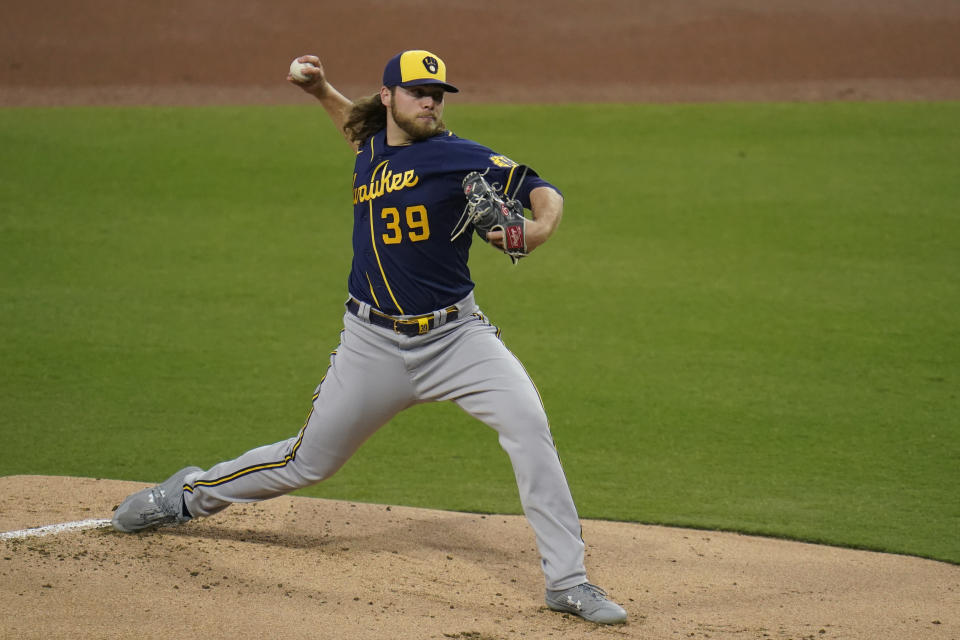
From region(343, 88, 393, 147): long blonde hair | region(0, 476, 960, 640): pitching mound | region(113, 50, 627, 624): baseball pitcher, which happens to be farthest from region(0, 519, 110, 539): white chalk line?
region(343, 88, 393, 147): long blonde hair

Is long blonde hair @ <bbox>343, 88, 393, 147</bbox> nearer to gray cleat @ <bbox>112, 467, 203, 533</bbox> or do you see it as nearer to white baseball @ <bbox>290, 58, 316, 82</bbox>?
white baseball @ <bbox>290, 58, 316, 82</bbox>

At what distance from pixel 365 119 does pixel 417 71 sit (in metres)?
0.46

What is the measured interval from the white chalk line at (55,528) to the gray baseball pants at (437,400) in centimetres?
59

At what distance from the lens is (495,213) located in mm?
3436

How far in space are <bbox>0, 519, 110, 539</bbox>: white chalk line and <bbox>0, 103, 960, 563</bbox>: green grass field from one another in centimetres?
98

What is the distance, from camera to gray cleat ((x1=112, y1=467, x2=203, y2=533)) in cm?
409

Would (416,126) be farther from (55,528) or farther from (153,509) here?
(55,528)

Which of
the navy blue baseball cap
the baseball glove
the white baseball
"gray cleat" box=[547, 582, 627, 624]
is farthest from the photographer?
the white baseball

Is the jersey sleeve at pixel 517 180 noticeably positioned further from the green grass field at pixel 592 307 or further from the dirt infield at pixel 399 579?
the green grass field at pixel 592 307

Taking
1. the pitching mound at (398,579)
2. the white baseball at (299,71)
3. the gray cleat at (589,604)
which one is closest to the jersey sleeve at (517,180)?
the white baseball at (299,71)

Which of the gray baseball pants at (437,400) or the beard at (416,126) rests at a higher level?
the beard at (416,126)

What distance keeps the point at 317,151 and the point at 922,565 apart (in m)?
8.96

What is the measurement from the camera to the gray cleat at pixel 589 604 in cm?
352

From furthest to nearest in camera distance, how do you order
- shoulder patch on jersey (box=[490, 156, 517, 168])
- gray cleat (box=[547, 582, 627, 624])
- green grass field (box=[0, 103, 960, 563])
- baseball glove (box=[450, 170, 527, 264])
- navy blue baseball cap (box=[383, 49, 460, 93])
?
green grass field (box=[0, 103, 960, 563])
navy blue baseball cap (box=[383, 49, 460, 93])
shoulder patch on jersey (box=[490, 156, 517, 168])
gray cleat (box=[547, 582, 627, 624])
baseball glove (box=[450, 170, 527, 264])
